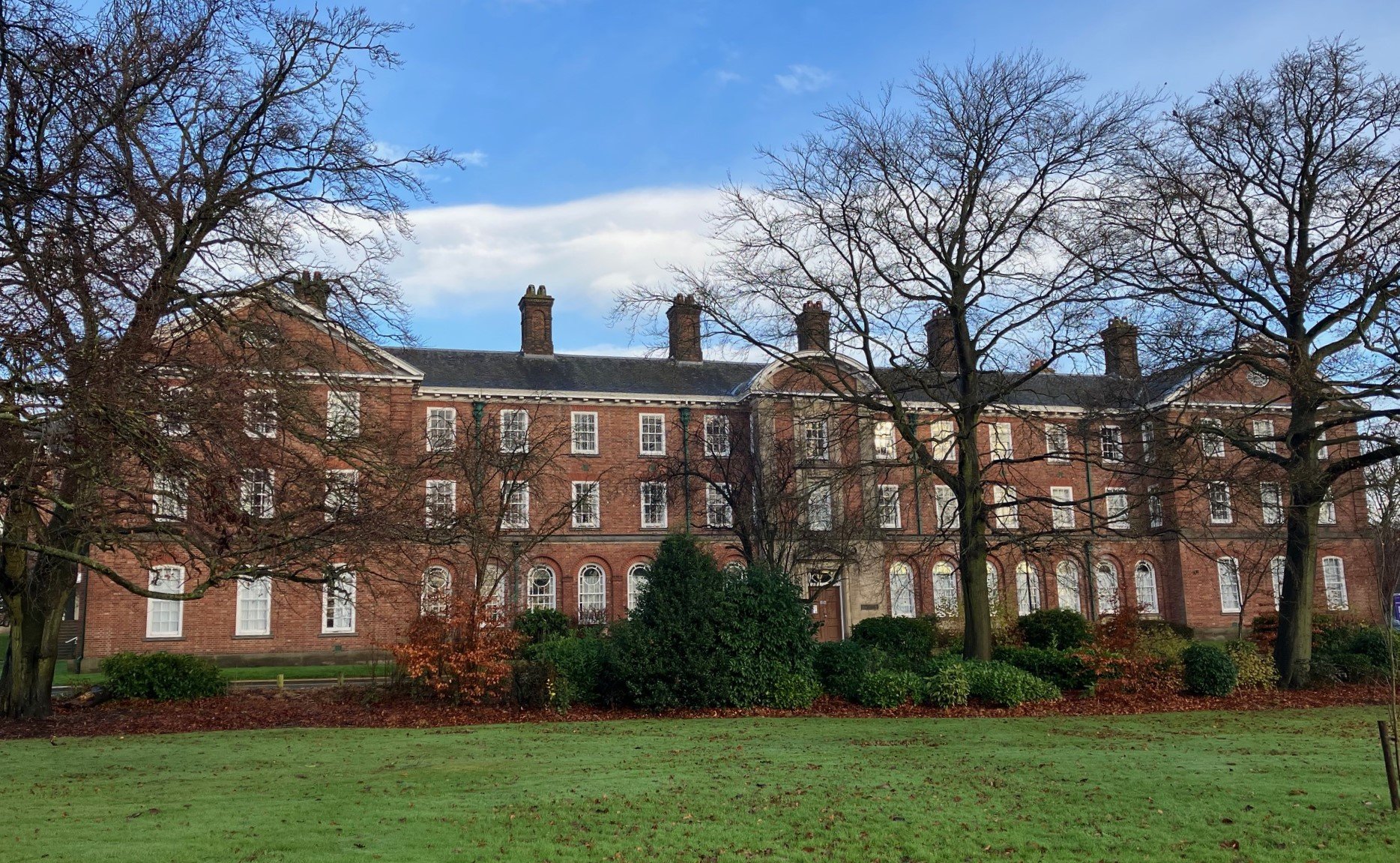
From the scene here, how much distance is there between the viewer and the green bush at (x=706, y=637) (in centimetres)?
1992

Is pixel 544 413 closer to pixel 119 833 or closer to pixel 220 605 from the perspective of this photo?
pixel 220 605

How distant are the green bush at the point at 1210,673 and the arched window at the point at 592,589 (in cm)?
2009

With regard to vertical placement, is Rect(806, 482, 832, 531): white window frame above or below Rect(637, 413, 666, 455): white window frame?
below

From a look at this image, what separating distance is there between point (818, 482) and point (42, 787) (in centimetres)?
1478

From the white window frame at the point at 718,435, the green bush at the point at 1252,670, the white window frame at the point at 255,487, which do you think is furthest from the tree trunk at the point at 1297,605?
the white window frame at the point at 255,487

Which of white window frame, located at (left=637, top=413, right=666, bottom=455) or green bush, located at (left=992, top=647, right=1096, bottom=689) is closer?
green bush, located at (left=992, top=647, right=1096, bottom=689)

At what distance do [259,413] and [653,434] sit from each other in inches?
1033

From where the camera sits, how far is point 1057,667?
2209cm

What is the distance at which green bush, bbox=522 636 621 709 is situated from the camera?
66.1 feet

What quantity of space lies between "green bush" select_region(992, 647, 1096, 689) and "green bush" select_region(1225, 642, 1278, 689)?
3.51 metres

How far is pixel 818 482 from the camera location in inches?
888

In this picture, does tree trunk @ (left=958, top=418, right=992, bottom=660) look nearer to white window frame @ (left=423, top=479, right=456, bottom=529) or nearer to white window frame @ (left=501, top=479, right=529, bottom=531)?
white window frame @ (left=423, top=479, right=456, bottom=529)

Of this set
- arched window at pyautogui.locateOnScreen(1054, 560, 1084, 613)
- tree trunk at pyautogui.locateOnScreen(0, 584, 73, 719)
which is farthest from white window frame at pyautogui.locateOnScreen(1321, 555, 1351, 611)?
tree trunk at pyautogui.locateOnScreen(0, 584, 73, 719)

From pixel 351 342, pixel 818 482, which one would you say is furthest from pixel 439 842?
pixel 818 482
